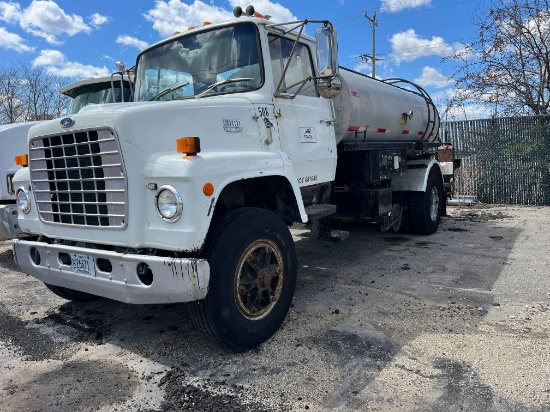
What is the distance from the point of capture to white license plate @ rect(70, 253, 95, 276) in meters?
3.28

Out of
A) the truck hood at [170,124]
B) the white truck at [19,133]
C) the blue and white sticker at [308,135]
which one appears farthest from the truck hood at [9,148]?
the blue and white sticker at [308,135]

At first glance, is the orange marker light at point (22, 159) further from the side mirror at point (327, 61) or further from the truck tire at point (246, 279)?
the side mirror at point (327, 61)

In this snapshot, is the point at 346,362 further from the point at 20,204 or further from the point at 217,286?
the point at 20,204

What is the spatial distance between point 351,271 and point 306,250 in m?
1.29

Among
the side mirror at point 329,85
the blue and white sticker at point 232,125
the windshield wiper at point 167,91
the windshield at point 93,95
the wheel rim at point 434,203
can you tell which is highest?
the windshield at point 93,95

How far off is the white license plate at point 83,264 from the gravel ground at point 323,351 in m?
0.70

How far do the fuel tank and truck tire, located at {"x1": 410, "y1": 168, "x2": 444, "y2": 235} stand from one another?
898 mm


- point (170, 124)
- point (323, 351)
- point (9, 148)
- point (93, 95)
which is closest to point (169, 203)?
point (170, 124)

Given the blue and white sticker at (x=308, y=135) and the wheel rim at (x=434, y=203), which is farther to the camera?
the wheel rim at (x=434, y=203)

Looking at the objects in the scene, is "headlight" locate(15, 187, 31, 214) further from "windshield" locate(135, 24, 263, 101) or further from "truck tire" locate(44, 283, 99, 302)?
"windshield" locate(135, 24, 263, 101)

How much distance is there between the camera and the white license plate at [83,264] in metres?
3.28

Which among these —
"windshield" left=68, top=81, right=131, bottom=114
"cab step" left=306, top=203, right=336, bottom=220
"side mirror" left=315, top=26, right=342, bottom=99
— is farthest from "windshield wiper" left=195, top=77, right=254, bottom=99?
"windshield" left=68, top=81, right=131, bottom=114

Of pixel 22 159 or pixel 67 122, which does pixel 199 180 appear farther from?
pixel 22 159

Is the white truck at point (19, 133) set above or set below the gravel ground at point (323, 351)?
above
